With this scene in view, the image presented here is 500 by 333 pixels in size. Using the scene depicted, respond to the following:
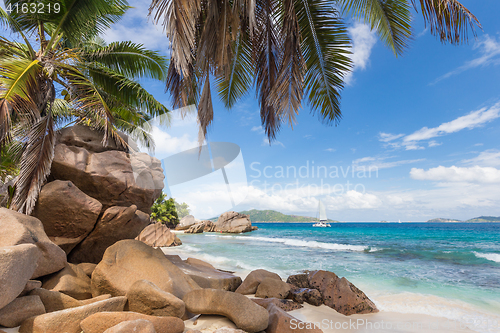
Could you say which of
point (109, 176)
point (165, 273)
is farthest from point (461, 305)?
point (109, 176)

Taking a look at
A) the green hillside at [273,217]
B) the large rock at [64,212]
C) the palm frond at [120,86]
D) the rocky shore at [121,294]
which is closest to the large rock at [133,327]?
the rocky shore at [121,294]

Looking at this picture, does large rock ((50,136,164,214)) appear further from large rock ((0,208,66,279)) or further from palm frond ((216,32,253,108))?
palm frond ((216,32,253,108))

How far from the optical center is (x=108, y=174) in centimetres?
581

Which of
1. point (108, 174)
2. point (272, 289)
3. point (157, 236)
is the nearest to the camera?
point (272, 289)

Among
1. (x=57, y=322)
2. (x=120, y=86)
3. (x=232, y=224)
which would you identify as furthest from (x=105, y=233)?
(x=232, y=224)

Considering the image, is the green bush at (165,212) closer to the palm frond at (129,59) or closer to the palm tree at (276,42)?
the palm frond at (129,59)

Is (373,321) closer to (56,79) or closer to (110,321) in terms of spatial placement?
(110,321)

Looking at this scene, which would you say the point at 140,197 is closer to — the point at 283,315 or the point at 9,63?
the point at 9,63

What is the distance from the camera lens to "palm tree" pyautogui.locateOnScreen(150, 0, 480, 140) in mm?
3953

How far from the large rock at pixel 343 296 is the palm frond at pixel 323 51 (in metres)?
3.91

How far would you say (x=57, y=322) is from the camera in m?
2.86

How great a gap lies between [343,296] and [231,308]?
9.45ft

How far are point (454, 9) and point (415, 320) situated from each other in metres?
5.61

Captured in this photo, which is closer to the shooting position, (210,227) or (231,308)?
(231,308)
